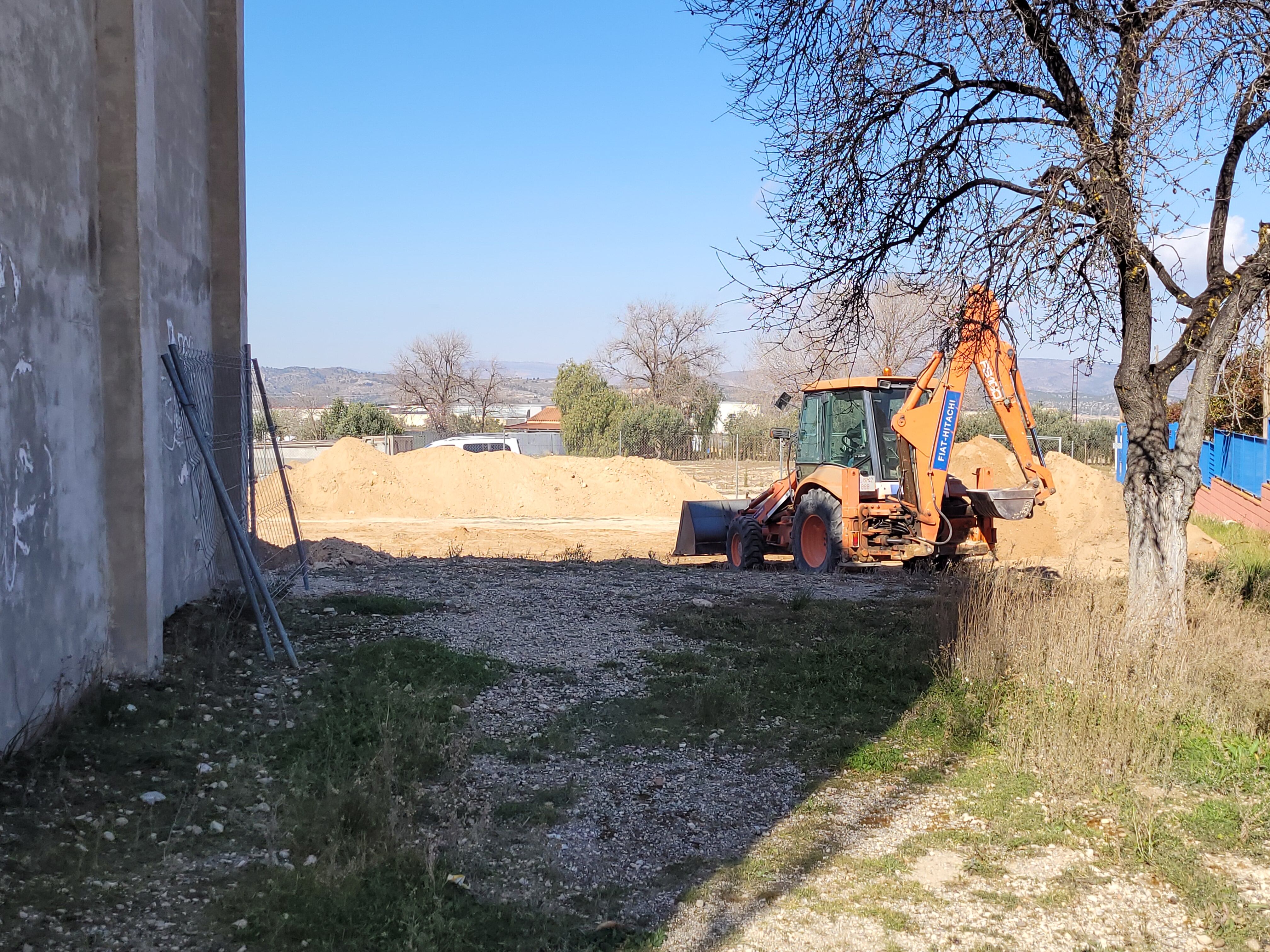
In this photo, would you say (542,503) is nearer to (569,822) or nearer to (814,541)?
(814,541)

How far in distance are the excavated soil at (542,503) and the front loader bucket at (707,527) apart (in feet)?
7.50

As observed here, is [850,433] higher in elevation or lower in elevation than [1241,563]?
higher

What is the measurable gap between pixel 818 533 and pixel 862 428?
160 centimetres

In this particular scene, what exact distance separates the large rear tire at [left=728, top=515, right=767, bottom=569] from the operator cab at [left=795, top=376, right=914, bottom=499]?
4.52 ft

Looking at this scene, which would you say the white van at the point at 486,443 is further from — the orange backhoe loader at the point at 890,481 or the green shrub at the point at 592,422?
the orange backhoe loader at the point at 890,481

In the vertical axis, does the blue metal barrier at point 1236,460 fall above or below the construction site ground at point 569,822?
above

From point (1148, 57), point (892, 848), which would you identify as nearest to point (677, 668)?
point (892, 848)

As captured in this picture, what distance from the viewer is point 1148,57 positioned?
6844mm

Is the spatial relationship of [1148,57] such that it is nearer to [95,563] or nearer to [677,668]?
[677,668]

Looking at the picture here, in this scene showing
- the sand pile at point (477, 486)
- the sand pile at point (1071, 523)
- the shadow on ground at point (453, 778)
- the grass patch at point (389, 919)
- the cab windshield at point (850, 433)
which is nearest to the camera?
the grass patch at point (389, 919)

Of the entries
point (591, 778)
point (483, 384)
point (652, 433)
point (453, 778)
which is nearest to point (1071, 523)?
point (591, 778)

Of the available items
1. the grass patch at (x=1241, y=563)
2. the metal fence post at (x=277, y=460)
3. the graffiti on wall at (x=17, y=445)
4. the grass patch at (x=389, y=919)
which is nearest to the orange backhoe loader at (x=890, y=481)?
the grass patch at (x=1241, y=563)

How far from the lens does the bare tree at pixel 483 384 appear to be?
237 feet

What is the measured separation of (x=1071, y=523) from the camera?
69.9ft
